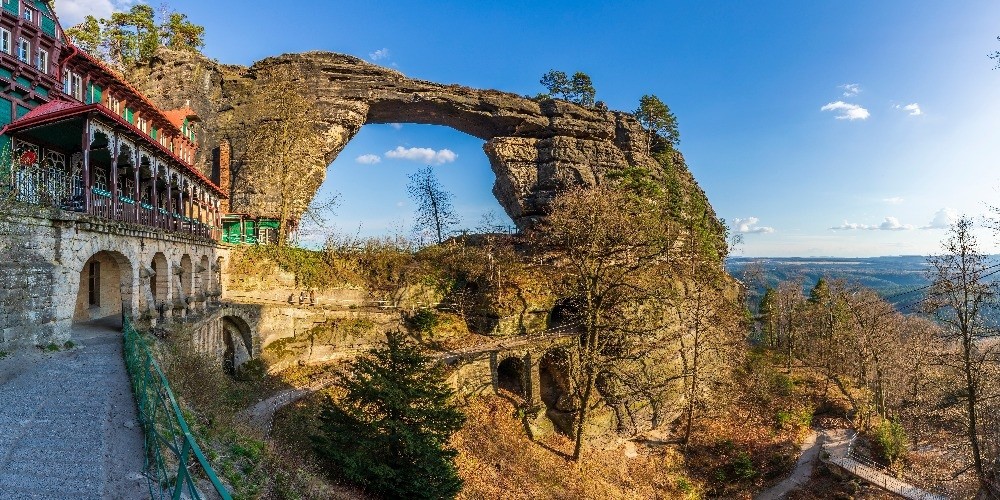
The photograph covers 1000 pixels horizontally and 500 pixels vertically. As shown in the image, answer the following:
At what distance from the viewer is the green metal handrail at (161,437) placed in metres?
4.00

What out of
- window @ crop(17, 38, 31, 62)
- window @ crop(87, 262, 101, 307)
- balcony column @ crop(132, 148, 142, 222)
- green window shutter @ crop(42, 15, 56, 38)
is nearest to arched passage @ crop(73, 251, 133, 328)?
window @ crop(87, 262, 101, 307)

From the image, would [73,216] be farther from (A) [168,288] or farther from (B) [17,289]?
(A) [168,288]

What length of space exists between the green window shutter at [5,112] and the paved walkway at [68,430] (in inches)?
443

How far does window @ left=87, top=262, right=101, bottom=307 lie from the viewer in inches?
667

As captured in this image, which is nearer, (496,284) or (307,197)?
(496,284)

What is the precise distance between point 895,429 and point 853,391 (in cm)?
1051

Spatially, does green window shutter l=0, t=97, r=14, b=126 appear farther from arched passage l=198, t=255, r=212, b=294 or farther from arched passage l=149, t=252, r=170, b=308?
arched passage l=198, t=255, r=212, b=294

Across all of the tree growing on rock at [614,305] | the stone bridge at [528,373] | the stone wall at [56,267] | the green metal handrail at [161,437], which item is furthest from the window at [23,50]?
the tree growing on rock at [614,305]

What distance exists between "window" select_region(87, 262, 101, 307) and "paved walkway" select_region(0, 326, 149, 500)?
8.23m

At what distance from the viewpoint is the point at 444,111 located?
1480 inches

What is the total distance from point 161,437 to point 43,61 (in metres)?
21.0

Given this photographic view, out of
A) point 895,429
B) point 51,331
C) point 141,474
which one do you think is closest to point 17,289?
point 51,331

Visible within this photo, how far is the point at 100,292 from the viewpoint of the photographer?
662 inches

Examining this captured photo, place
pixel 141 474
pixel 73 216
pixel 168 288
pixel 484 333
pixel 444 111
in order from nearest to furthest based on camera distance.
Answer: pixel 141 474 → pixel 73 216 → pixel 168 288 → pixel 484 333 → pixel 444 111
